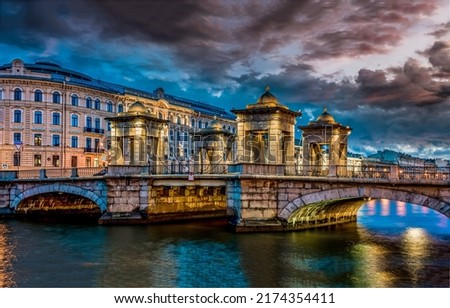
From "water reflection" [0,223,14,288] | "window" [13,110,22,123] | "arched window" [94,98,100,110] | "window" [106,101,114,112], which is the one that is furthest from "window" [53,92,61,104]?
"water reflection" [0,223,14,288]

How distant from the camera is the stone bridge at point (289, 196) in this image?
90.0 ft

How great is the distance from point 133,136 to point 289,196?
14073 millimetres

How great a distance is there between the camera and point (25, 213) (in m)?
42.0

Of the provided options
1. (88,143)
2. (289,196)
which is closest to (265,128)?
(289,196)

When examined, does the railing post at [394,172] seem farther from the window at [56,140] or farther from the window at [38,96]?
the window at [38,96]

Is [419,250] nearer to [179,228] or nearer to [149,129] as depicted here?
[179,228]

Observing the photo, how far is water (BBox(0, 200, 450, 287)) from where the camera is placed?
65.5 feet

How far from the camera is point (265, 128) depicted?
32.2 meters

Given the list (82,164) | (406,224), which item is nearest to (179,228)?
(406,224)

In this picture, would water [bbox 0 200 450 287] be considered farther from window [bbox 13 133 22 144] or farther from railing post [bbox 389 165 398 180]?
window [bbox 13 133 22 144]

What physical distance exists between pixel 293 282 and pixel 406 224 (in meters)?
23.6

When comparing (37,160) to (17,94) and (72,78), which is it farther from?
(72,78)

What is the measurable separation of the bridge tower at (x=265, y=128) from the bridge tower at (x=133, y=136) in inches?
337

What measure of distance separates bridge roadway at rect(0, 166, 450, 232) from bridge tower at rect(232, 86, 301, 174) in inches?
76.7
